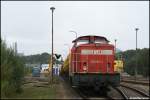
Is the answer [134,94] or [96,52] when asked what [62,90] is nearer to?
[96,52]

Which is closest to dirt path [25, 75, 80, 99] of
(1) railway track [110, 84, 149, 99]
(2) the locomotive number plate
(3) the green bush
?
(3) the green bush

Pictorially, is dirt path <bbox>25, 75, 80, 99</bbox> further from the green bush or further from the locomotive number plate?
the locomotive number plate

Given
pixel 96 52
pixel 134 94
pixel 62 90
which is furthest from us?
pixel 62 90

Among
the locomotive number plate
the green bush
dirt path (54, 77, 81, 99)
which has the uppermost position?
the locomotive number plate

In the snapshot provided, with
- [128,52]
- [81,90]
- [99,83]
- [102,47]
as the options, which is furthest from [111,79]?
[128,52]

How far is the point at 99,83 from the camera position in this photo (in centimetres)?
2425

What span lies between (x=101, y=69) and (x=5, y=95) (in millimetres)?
6650

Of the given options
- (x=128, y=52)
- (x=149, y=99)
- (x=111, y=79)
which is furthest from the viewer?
(x=128, y=52)

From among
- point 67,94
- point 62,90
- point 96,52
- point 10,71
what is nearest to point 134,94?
point 96,52

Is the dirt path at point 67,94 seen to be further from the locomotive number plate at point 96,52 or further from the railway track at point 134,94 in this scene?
the railway track at point 134,94

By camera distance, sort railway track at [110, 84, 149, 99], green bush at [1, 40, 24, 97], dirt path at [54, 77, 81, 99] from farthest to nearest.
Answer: railway track at [110, 84, 149, 99] → dirt path at [54, 77, 81, 99] → green bush at [1, 40, 24, 97]

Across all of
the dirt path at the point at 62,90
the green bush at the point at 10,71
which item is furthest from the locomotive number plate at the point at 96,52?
the green bush at the point at 10,71

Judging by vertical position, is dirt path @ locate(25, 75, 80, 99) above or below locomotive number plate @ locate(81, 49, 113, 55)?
below

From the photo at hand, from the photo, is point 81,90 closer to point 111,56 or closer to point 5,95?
point 111,56
